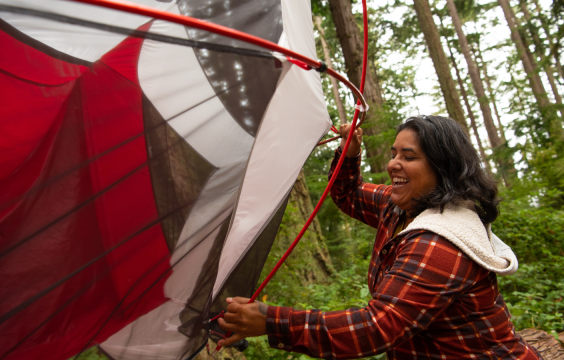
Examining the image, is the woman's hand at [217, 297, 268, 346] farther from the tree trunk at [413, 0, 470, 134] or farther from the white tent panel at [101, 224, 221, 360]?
the tree trunk at [413, 0, 470, 134]

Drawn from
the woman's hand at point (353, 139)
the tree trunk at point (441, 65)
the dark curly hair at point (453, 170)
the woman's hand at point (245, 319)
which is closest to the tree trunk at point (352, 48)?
the tree trunk at point (441, 65)

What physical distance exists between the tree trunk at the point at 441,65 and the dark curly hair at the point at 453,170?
18.1 ft

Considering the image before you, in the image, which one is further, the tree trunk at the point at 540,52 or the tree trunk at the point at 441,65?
the tree trunk at the point at 540,52

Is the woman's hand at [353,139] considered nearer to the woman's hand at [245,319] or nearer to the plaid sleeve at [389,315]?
the plaid sleeve at [389,315]

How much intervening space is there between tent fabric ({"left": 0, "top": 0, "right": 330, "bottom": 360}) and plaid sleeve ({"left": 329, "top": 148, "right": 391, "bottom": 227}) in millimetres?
629

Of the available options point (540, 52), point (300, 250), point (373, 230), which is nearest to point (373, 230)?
point (373, 230)

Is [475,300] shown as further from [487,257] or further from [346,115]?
[346,115]

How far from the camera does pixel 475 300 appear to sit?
4.68ft

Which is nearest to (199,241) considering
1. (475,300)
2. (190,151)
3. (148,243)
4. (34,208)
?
(148,243)

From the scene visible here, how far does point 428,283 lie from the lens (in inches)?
51.3

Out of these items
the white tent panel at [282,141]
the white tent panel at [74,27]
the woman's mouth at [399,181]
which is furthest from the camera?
the woman's mouth at [399,181]

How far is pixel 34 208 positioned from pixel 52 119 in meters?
0.28

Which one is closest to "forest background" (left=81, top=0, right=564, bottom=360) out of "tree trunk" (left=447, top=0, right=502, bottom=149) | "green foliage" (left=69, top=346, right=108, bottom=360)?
"green foliage" (left=69, top=346, right=108, bottom=360)

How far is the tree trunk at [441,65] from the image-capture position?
22.3 feet
